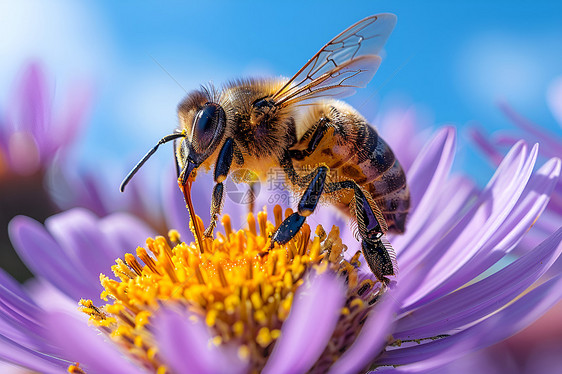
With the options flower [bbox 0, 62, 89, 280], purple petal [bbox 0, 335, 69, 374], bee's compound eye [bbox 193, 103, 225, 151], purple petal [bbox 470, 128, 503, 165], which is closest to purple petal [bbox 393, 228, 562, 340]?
purple petal [bbox 470, 128, 503, 165]

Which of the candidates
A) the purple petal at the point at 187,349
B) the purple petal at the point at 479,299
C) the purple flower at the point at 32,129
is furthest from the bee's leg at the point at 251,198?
the purple flower at the point at 32,129

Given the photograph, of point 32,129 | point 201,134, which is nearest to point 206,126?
point 201,134

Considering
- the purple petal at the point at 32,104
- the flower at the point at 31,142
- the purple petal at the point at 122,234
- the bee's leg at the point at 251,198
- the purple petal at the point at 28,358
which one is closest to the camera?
the purple petal at the point at 28,358

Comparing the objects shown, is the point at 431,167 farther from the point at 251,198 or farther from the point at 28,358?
the point at 28,358

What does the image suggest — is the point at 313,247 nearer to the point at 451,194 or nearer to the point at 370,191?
Result: the point at 370,191

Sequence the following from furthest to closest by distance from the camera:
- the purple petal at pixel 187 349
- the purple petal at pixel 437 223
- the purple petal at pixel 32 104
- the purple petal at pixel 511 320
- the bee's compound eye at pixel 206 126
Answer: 1. the purple petal at pixel 32 104
2. the purple petal at pixel 437 223
3. the bee's compound eye at pixel 206 126
4. the purple petal at pixel 511 320
5. the purple petal at pixel 187 349

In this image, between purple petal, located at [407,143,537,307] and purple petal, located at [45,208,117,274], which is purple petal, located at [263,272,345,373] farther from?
purple petal, located at [45,208,117,274]

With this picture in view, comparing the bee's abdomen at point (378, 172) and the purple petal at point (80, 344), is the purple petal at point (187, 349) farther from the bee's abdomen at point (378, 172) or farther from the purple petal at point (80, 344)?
the bee's abdomen at point (378, 172)

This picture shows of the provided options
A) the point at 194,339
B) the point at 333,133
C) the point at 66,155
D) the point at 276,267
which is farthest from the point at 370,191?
the point at 66,155
